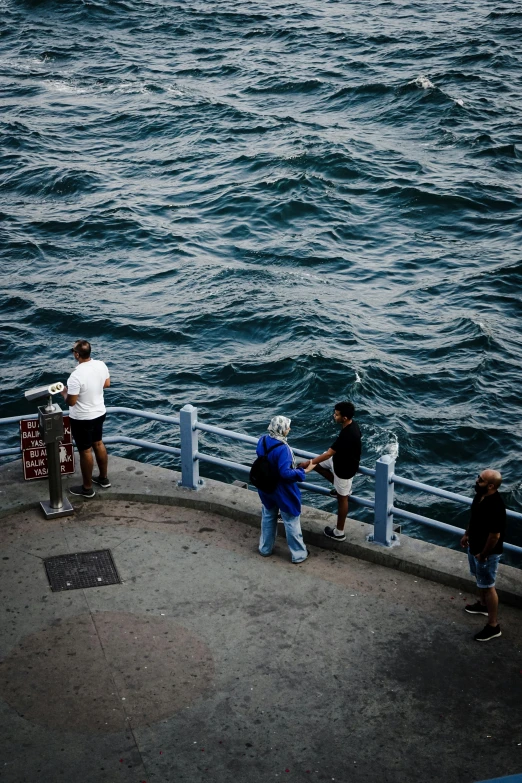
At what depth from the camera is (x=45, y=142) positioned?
111ft

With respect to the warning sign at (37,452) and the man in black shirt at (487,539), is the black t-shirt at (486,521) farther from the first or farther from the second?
the warning sign at (37,452)

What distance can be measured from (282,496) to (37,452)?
320cm

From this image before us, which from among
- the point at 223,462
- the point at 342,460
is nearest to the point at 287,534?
the point at 342,460

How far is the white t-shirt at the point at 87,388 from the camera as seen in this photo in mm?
10312

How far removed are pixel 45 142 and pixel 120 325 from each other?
1439 cm

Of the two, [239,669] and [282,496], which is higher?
[282,496]

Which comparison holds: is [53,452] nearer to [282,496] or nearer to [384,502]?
[282,496]

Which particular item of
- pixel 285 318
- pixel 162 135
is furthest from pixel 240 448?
pixel 162 135

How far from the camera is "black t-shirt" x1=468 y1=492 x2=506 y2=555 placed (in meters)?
8.35

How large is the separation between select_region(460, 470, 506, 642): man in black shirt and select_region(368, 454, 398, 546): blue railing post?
42.7 inches

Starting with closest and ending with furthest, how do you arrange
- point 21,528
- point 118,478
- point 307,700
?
1. point 307,700
2. point 21,528
3. point 118,478

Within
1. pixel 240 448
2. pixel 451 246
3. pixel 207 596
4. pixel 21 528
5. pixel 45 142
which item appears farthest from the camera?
pixel 45 142

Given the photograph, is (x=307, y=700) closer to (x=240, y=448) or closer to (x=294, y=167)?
(x=240, y=448)

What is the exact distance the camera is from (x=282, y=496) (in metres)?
9.53
